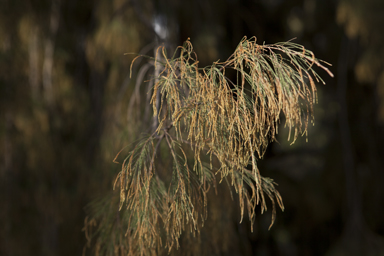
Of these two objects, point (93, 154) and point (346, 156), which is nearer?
point (93, 154)

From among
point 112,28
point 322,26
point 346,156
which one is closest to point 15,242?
point 112,28

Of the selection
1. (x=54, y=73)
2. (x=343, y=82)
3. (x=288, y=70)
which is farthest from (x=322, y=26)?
(x=288, y=70)

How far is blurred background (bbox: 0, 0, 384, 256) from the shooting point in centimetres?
186

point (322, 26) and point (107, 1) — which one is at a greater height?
point (322, 26)

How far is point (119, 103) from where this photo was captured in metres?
1.63

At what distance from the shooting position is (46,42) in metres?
2.16

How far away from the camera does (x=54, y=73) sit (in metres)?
2.17

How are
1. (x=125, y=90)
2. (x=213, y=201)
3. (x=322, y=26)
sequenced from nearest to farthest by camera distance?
(x=213, y=201) → (x=125, y=90) → (x=322, y=26)

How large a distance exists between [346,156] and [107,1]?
1.36m

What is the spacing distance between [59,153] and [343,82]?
141cm

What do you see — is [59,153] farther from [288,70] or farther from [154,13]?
[288,70]

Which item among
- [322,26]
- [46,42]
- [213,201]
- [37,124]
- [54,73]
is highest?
[322,26]

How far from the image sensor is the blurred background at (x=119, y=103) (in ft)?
6.11

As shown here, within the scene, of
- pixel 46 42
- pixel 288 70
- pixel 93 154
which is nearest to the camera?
pixel 288 70
